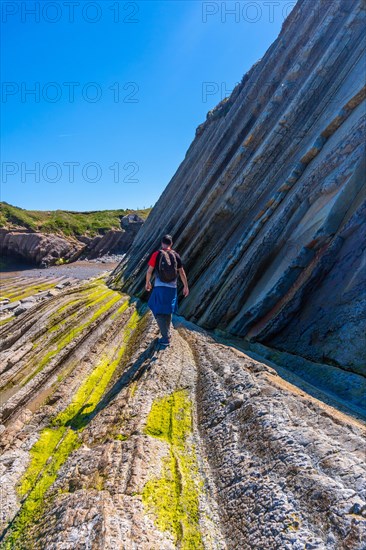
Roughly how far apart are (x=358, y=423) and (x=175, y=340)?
493cm

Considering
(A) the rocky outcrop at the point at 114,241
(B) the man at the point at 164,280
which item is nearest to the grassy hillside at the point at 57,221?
(A) the rocky outcrop at the point at 114,241

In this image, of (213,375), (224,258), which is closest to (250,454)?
(213,375)

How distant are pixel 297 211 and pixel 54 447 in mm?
8216

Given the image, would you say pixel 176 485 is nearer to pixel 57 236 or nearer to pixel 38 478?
pixel 38 478

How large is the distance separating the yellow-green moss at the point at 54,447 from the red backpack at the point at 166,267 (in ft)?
9.67

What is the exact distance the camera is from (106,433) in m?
4.79

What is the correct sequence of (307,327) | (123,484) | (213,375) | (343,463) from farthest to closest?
(307,327) → (213,375) → (123,484) → (343,463)

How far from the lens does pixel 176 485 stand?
353 centimetres

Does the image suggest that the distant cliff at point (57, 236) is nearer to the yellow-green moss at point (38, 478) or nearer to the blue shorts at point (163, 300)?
the blue shorts at point (163, 300)

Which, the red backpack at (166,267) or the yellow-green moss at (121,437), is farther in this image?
the red backpack at (166,267)

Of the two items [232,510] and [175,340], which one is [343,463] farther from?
[175,340]

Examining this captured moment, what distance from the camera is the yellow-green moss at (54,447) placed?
11.8 ft

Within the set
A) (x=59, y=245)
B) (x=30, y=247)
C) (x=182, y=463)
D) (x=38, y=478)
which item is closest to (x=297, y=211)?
(x=182, y=463)

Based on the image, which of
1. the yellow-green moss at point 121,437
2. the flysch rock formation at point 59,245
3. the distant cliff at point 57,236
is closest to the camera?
the yellow-green moss at point 121,437
